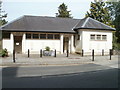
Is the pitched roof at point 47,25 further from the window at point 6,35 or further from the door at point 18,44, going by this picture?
the door at point 18,44

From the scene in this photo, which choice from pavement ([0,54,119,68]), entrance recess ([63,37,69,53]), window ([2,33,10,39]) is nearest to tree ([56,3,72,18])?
entrance recess ([63,37,69,53])

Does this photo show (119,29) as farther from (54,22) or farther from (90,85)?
(90,85)

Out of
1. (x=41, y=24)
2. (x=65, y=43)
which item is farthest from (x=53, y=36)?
(x=41, y=24)

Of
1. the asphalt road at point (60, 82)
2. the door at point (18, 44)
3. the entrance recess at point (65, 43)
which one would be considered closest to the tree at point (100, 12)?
the entrance recess at point (65, 43)

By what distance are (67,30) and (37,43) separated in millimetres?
5036

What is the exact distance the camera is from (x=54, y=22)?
97.0 ft

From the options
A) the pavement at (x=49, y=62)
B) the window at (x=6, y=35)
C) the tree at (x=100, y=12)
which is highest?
the tree at (x=100, y=12)

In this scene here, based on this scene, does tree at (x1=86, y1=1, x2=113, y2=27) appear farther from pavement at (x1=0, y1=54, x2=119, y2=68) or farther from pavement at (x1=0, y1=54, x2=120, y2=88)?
pavement at (x1=0, y1=54, x2=120, y2=88)

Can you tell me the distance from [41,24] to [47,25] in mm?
950

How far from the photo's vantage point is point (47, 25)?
28.1 m

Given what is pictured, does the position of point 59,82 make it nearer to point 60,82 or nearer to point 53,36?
point 60,82

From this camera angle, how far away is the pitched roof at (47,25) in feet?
85.3

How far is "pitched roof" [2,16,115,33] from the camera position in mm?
25984

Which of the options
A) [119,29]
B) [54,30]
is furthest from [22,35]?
[119,29]
